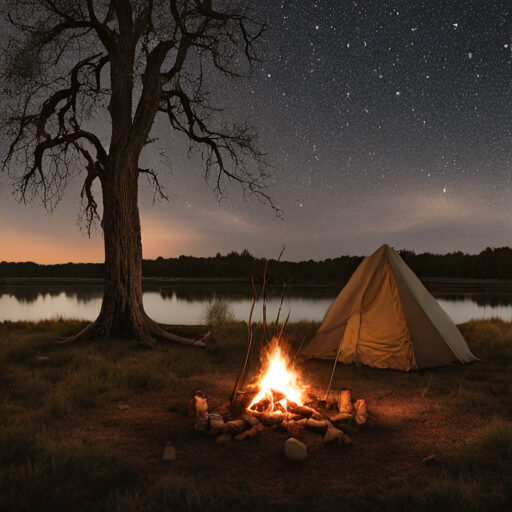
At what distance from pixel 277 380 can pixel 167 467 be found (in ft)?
6.49

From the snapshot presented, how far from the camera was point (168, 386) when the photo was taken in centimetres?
598

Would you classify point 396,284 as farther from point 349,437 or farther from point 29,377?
point 29,377

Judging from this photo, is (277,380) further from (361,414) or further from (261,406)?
(361,414)

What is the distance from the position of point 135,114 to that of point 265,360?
6.45 m

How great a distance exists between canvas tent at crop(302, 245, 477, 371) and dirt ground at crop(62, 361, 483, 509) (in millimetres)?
1774

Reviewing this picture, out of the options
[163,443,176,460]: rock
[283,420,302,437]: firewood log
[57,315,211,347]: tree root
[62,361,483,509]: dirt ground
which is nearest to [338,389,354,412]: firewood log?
[62,361,483,509]: dirt ground

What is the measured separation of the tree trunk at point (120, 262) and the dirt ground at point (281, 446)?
3.56 meters

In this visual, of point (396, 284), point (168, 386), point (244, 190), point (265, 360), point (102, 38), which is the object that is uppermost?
point (102, 38)

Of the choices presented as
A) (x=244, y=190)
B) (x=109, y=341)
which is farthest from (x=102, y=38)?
(x=109, y=341)

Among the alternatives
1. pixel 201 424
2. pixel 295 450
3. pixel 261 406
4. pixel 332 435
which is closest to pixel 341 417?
pixel 332 435

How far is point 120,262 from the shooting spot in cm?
887

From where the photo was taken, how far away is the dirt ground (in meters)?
3.22

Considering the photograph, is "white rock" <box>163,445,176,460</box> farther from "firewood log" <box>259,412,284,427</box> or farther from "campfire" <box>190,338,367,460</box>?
"firewood log" <box>259,412,284,427</box>

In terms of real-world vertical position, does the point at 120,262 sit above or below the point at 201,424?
above
